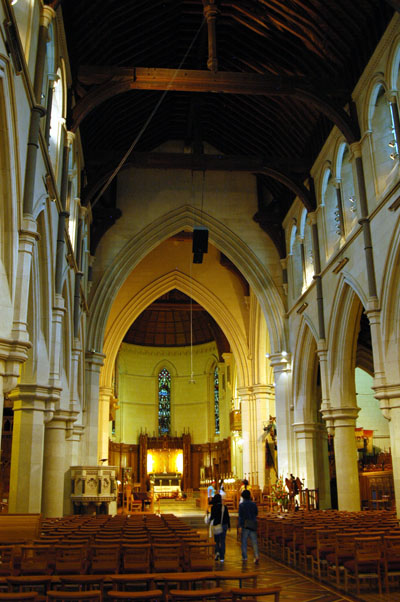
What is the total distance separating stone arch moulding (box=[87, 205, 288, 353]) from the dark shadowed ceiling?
139 centimetres

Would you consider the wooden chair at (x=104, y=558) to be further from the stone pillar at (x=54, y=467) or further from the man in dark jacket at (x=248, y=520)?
the stone pillar at (x=54, y=467)

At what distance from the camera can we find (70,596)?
4.42 m

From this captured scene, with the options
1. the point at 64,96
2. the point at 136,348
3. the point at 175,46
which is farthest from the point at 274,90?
the point at 136,348

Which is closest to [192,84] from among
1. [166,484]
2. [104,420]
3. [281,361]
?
[281,361]

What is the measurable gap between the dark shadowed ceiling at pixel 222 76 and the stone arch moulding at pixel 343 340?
3864mm

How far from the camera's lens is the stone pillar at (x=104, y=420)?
24781 millimetres

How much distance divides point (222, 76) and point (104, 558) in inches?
471

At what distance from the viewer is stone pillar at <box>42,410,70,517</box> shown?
14.9 m

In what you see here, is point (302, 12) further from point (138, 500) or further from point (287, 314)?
point (138, 500)

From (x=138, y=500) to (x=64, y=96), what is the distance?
1802 cm

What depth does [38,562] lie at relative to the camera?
6.23m

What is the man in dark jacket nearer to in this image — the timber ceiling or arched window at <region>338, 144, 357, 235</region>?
the timber ceiling

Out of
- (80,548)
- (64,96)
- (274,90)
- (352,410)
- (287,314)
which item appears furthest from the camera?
(287,314)

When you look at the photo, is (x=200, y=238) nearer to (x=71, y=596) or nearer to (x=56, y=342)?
(x=56, y=342)
